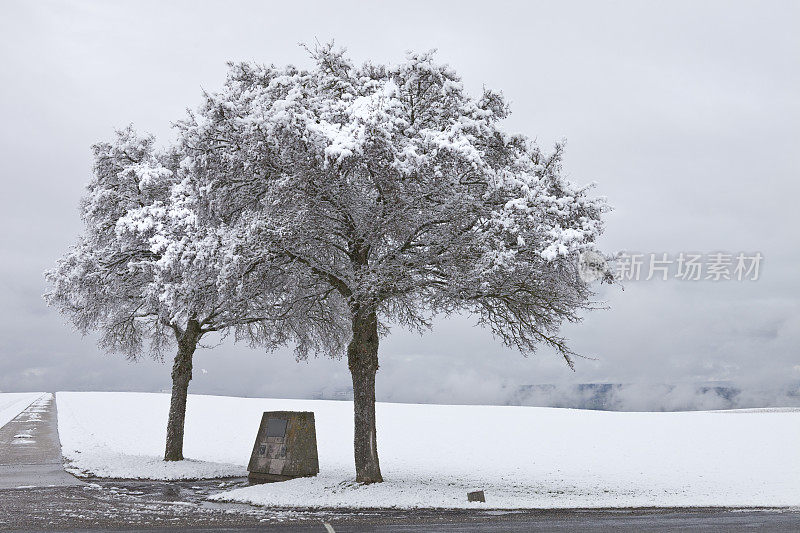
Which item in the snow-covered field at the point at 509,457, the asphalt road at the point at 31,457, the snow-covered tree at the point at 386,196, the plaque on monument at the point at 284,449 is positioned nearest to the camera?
the snow-covered tree at the point at 386,196

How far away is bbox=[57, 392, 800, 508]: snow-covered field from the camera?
706 inches

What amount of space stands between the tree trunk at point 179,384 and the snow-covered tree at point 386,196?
6.99 metres

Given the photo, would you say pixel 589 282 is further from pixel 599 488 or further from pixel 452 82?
pixel 599 488

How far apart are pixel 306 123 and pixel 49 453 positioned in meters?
21.3

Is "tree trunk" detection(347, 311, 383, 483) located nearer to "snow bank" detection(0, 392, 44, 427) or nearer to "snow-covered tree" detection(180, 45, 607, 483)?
"snow-covered tree" detection(180, 45, 607, 483)

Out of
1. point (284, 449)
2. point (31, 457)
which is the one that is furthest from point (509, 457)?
point (31, 457)

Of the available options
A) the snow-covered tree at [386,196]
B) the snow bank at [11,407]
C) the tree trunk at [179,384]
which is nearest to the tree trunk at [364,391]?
the snow-covered tree at [386,196]

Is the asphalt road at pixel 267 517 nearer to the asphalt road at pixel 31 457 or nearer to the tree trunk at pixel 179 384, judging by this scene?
the asphalt road at pixel 31 457

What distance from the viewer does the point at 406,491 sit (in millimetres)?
17734

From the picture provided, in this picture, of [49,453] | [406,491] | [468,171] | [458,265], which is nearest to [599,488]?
[406,491]

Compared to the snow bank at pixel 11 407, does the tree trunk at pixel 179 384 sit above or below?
above

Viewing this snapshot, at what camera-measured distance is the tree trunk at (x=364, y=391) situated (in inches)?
734

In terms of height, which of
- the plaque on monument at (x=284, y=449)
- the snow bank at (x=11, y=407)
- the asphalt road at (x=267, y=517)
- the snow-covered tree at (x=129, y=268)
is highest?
the snow-covered tree at (x=129, y=268)

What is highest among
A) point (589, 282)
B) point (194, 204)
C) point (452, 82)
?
point (452, 82)
